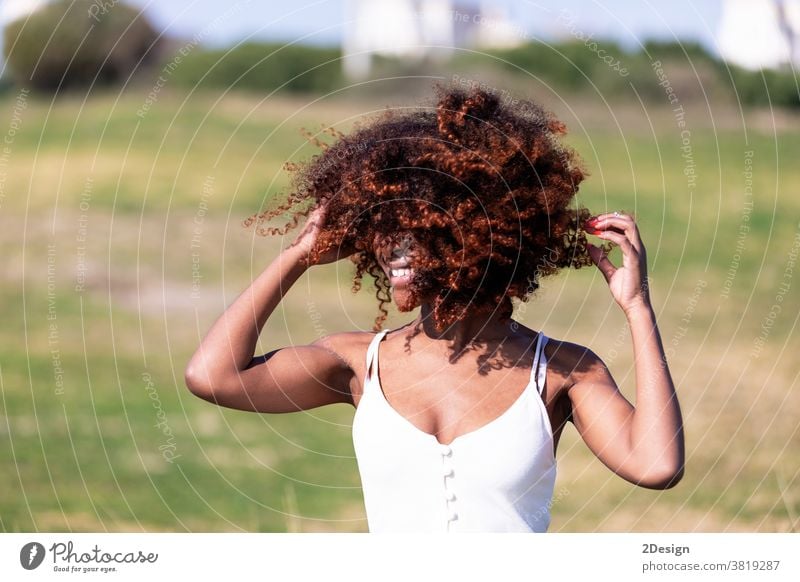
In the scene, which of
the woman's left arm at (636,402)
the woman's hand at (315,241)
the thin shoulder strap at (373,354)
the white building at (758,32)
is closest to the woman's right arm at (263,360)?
the woman's hand at (315,241)

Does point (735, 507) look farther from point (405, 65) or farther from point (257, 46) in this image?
point (257, 46)

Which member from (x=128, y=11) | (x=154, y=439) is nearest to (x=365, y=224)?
(x=154, y=439)

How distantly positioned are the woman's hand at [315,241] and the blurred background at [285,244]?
272 millimetres

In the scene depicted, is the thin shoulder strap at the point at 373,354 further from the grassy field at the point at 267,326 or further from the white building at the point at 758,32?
the white building at the point at 758,32

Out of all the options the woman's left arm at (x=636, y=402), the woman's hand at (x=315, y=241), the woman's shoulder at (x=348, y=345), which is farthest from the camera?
the woman's shoulder at (x=348, y=345)

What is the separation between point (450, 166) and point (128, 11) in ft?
78.6

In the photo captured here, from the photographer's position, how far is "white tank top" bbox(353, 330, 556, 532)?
10.3 ft

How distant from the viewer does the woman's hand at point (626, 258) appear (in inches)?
124

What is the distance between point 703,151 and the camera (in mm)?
19250

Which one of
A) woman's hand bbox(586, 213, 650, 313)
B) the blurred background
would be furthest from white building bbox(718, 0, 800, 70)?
woman's hand bbox(586, 213, 650, 313)

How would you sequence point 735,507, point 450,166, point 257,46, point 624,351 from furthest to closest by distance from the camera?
point 257,46 → point 624,351 → point 735,507 → point 450,166

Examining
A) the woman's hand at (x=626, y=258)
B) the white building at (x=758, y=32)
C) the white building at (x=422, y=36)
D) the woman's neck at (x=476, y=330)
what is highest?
the white building at (x=422, y=36)

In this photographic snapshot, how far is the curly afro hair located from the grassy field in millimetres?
385

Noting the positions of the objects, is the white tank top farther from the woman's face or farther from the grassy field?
the grassy field
